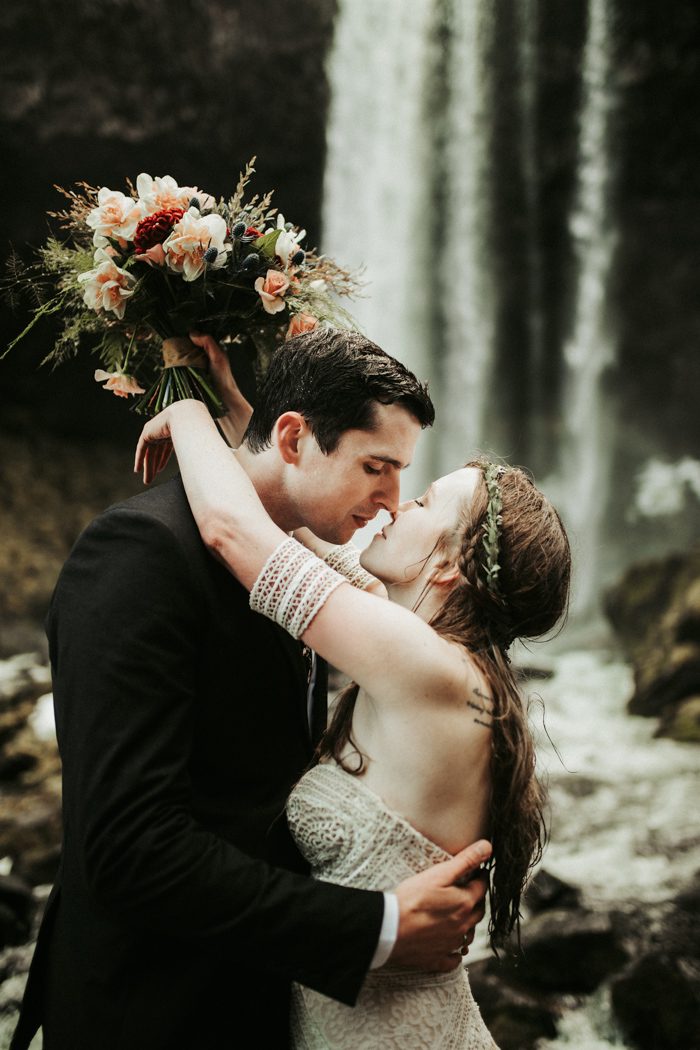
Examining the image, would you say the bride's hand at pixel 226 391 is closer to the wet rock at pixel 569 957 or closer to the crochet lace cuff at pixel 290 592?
the crochet lace cuff at pixel 290 592

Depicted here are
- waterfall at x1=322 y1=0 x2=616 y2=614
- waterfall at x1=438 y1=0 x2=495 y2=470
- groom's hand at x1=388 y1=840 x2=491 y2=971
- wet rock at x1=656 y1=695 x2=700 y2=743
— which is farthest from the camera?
waterfall at x1=438 y1=0 x2=495 y2=470

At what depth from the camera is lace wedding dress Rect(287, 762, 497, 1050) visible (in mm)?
1547

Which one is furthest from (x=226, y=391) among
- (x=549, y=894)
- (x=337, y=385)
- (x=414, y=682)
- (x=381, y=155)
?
(x=381, y=155)

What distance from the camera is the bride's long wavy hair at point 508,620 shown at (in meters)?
1.62

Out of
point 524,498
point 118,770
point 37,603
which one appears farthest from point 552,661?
point 118,770

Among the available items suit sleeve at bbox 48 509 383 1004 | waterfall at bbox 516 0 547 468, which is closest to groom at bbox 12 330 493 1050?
suit sleeve at bbox 48 509 383 1004

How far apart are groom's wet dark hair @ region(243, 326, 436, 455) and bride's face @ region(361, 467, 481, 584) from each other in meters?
0.17

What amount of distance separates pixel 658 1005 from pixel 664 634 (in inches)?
167

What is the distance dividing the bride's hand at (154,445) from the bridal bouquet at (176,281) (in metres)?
0.10

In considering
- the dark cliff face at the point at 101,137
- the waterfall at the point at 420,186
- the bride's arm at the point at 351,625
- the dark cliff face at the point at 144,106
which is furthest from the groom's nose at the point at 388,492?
the waterfall at the point at 420,186

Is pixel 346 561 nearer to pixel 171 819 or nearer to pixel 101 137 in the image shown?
pixel 171 819

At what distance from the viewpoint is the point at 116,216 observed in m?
1.71

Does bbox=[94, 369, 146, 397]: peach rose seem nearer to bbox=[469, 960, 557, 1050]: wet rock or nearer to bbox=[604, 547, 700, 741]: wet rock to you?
bbox=[469, 960, 557, 1050]: wet rock

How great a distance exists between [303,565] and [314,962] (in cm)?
68
